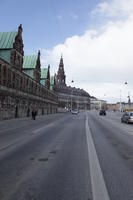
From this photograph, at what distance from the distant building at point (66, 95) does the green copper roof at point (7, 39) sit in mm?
100387

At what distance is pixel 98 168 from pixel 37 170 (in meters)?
1.76

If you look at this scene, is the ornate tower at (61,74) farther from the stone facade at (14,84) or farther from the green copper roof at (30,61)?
the stone facade at (14,84)

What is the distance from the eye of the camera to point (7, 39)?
34.8m

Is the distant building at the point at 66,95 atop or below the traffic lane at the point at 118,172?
atop

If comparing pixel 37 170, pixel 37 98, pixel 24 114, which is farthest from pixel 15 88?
pixel 37 170

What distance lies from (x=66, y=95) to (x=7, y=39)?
459 ft

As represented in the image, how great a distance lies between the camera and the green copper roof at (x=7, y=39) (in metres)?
33.5

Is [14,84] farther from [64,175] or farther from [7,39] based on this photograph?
[64,175]

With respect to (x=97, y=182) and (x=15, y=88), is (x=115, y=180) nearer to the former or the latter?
(x=97, y=182)

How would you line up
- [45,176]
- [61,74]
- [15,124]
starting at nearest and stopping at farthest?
[45,176]
[15,124]
[61,74]

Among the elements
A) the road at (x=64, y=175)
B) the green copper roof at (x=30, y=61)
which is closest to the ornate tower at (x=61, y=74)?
the green copper roof at (x=30, y=61)

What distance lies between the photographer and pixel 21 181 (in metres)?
4.32

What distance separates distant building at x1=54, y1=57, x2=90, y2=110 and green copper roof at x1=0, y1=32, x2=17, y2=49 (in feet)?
329

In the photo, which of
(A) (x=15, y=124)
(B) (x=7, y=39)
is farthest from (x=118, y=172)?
(B) (x=7, y=39)
